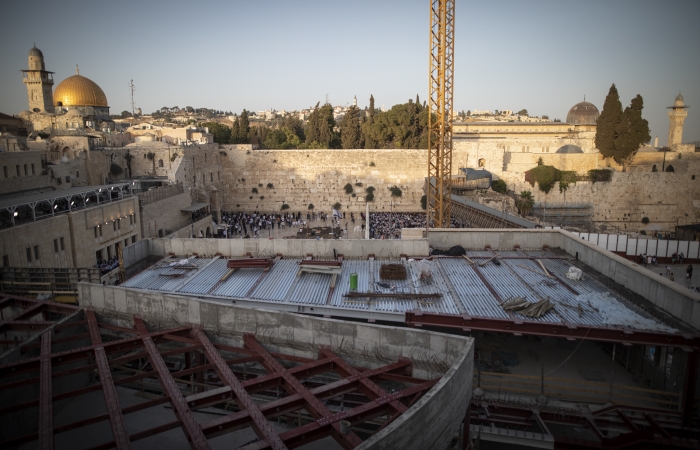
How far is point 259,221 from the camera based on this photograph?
92.4 ft

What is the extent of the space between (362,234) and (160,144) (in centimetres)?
1272

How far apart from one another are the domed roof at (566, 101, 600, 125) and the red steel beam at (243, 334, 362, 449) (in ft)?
145

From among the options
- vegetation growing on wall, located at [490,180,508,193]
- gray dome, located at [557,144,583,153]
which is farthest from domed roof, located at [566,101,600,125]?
vegetation growing on wall, located at [490,180,508,193]

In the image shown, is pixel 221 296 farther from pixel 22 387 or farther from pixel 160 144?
pixel 160 144

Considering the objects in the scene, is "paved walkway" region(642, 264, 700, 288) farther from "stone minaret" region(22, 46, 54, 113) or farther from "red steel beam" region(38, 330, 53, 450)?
"stone minaret" region(22, 46, 54, 113)

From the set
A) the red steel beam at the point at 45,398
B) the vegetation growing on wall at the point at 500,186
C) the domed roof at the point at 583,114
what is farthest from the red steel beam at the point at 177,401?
the domed roof at the point at 583,114

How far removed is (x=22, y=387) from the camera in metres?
5.68

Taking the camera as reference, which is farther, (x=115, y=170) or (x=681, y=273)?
(x=115, y=170)

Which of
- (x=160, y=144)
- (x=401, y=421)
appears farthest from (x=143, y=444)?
(x=160, y=144)

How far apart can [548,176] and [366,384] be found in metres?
25.9

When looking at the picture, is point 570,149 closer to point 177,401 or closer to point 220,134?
point 220,134

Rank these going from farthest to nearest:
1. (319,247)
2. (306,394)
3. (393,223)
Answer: (393,223)
(319,247)
(306,394)

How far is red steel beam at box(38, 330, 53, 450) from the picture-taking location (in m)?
4.26

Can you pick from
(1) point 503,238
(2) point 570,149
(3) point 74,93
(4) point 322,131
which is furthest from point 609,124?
(3) point 74,93
